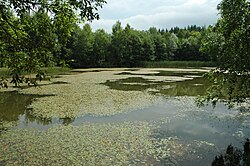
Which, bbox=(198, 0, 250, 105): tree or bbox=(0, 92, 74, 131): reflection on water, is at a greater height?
bbox=(198, 0, 250, 105): tree

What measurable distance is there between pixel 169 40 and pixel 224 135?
64133 millimetres

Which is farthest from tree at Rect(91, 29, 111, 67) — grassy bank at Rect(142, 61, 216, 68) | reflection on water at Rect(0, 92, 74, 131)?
reflection on water at Rect(0, 92, 74, 131)

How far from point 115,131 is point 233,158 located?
15.5 feet

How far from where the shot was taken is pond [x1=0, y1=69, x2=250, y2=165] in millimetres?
8016

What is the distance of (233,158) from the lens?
310 inches

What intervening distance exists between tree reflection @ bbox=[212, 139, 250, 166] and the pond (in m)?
0.29

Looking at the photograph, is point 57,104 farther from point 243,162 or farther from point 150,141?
point 243,162

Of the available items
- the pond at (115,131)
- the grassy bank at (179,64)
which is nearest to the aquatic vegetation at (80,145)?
the pond at (115,131)

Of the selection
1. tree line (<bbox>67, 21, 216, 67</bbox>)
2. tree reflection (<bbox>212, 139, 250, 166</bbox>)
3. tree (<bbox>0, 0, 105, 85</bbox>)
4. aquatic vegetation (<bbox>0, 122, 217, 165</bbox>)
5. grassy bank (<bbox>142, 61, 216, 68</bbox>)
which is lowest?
tree reflection (<bbox>212, 139, 250, 166</bbox>)

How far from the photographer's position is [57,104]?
16.2 meters

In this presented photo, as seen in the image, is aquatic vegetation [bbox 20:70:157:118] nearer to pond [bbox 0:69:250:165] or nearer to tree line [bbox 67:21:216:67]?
pond [bbox 0:69:250:165]

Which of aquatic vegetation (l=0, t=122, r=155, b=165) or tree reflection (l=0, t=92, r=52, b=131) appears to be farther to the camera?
tree reflection (l=0, t=92, r=52, b=131)

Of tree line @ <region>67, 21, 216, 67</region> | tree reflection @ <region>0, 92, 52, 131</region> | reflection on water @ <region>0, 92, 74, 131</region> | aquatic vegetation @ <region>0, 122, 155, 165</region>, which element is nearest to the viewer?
aquatic vegetation @ <region>0, 122, 155, 165</region>

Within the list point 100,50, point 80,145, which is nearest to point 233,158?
point 80,145
